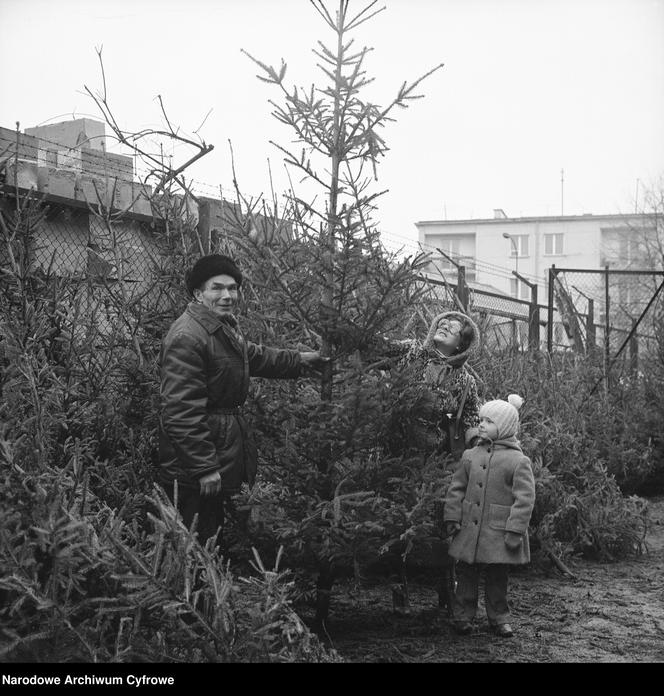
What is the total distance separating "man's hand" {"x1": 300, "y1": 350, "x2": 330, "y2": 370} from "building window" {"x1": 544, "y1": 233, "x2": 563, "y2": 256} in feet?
192

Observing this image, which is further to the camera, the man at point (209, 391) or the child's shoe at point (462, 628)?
the child's shoe at point (462, 628)

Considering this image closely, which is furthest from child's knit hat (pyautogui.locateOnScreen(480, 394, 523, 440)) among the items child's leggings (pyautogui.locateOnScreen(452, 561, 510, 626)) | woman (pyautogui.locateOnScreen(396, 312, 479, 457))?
child's leggings (pyautogui.locateOnScreen(452, 561, 510, 626))

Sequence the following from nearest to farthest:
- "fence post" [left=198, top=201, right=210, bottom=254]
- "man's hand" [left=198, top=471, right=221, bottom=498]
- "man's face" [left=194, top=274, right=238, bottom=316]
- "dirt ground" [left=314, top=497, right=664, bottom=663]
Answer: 1. "man's hand" [left=198, top=471, right=221, bottom=498]
2. "man's face" [left=194, top=274, right=238, bottom=316]
3. "dirt ground" [left=314, top=497, right=664, bottom=663]
4. "fence post" [left=198, top=201, right=210, bottom=254]

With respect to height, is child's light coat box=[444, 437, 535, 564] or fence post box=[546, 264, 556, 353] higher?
fence post box=[546, 264, 556, 353]

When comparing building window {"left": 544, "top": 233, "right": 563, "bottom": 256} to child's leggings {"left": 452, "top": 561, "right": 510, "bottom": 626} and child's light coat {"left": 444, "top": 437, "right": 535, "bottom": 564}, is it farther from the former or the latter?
child's leggings {"left": 452, "top": 561, "right": 510, "bottom": 626}

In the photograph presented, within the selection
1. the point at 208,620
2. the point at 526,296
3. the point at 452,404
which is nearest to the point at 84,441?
the point at 208,620

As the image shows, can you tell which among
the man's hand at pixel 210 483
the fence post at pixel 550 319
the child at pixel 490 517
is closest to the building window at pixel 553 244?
the fence post at pixel 550 319

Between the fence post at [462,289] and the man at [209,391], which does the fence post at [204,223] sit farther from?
the fence post at [462,289]

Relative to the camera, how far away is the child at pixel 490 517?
453cm

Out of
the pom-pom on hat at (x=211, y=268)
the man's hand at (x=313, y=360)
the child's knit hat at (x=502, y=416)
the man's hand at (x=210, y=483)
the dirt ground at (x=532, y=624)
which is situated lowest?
the dirt ground at (x=532, y=624)

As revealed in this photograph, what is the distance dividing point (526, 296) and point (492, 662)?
5447 centimetres

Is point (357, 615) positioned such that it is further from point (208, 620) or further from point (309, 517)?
point (208, 620)

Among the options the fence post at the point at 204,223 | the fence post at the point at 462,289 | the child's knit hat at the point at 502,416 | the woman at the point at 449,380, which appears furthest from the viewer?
the fence post at the point at 462,289

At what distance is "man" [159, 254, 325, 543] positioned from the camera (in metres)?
3.75
